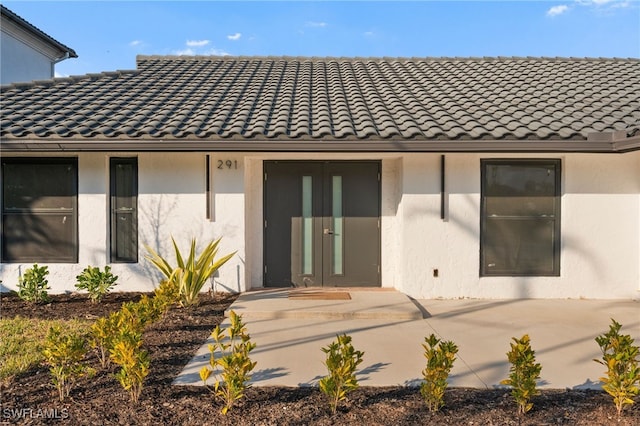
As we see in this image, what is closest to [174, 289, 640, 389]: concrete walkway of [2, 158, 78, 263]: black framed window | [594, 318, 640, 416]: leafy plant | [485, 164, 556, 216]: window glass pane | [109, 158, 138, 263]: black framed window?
[594, 318, 640, 416]: leafy plant

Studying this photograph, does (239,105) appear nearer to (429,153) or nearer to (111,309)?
(429,153)

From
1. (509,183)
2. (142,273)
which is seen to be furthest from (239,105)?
(509,183)

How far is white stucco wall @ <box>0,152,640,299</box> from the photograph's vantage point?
7152 millimetres

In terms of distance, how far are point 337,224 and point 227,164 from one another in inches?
87.8

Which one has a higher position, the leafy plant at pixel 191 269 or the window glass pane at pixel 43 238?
the window glass pane at pixel 43 238

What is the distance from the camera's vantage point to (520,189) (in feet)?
23.7

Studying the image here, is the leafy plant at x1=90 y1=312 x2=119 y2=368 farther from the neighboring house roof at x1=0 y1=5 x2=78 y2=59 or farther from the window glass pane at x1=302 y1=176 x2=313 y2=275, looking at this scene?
the neighboring house roof at x1=0 y1=5 x2=78 y2=59

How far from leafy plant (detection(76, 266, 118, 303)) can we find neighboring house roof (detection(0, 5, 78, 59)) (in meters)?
10.6

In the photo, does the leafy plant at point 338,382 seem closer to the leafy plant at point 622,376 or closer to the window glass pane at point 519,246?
the leafy plant at point 622,376

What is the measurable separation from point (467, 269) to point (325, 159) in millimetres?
3101

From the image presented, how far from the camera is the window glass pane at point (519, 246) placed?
724 centimetres

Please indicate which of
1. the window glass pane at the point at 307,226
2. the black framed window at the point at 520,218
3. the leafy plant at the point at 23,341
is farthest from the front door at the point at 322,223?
the leafy plant at the point at 23,341

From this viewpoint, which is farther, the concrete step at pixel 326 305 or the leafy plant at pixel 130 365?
the concrete step at pixel 326 305

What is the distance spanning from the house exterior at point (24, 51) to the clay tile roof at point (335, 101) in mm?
4947
